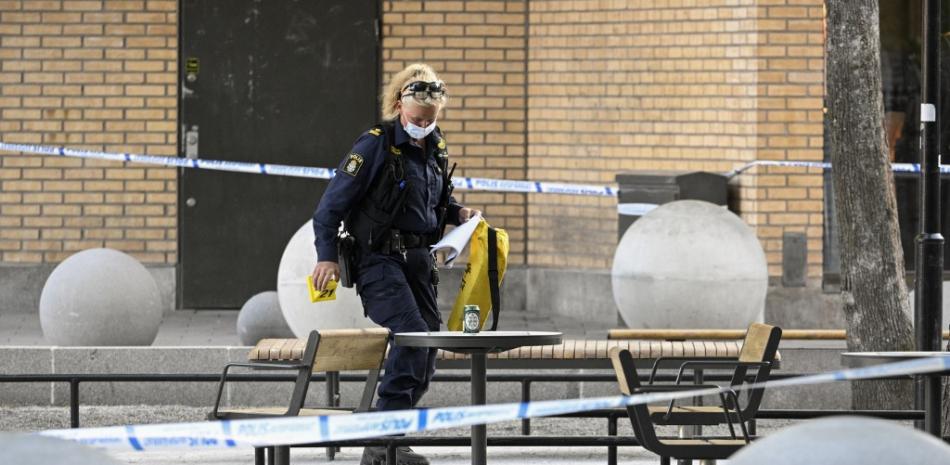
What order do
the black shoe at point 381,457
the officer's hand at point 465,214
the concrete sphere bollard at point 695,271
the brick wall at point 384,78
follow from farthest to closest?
the brick wall at point 384,78, the concrete sphere bollard at point 695,271, the officer's hand at point 465,214, the black shoe at point 381,457

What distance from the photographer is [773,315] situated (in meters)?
13.1

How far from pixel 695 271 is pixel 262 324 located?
2.84m

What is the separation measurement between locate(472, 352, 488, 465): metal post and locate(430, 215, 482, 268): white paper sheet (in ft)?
2.96

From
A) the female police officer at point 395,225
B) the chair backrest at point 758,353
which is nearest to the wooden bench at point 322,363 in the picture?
the female police officer at point 395,225

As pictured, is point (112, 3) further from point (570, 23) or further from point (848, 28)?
point (848, 28)

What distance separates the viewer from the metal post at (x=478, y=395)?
275 inches

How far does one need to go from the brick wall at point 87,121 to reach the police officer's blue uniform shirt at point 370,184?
7187 mm

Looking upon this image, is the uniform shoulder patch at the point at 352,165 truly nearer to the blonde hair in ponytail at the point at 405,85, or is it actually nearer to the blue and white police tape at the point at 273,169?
the blonde hair in ponytail at the point at 405,85

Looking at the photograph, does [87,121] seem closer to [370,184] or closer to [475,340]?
[370,184]

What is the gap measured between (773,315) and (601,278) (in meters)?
1.50

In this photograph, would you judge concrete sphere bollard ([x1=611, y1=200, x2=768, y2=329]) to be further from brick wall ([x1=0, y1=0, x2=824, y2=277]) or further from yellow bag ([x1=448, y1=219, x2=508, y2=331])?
yellow bag ([x1=448, y1=219, x2=508, y2=331])

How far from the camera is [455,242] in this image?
25.8ft

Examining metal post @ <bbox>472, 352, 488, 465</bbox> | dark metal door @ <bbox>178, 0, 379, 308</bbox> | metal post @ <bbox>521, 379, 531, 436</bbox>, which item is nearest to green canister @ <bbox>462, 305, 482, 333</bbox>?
metal post @ <bbox>472, 352, 488, 465</bbox>

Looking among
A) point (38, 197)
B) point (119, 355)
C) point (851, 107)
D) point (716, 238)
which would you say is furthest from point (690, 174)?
point (38, 197)
